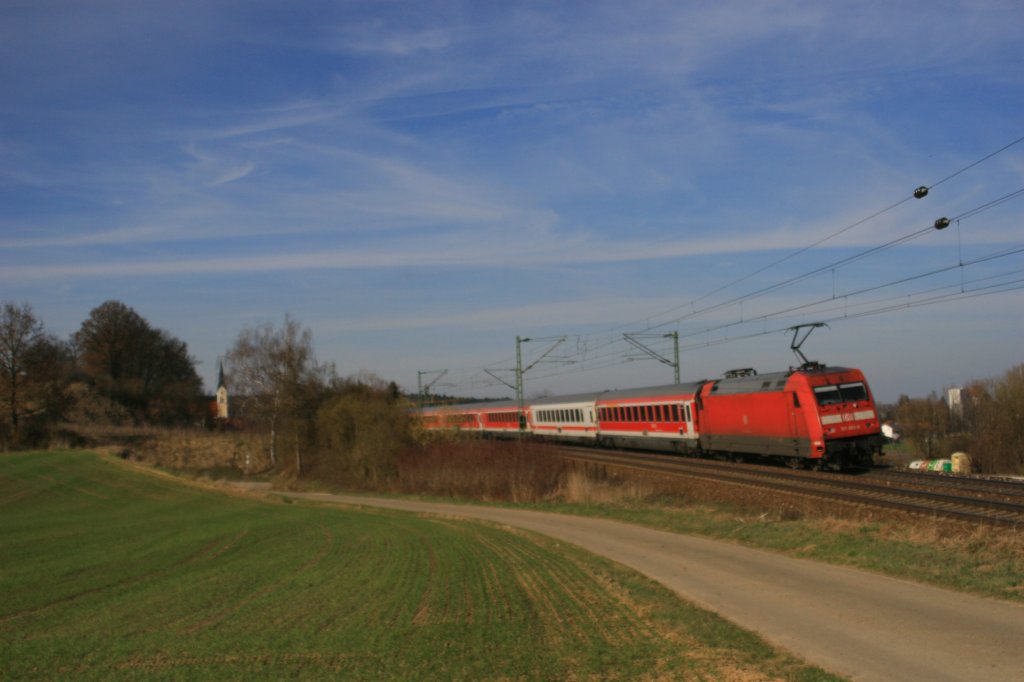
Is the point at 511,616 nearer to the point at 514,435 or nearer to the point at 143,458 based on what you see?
the point at 514,435

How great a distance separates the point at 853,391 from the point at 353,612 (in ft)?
68.9

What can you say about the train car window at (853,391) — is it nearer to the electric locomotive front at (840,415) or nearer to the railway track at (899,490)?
the electric locomotive front at (840,415)

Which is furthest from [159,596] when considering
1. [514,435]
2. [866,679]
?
[514,435]

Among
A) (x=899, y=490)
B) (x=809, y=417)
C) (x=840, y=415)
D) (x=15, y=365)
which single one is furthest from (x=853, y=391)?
(x=15, y=365)

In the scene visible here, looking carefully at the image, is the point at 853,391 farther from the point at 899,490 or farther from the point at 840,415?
the point at 899,490

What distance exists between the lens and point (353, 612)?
1434 cm

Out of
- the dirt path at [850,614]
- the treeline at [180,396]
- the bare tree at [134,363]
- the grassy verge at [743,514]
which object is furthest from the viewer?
the bare tree at [134,363]

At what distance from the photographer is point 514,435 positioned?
212ft

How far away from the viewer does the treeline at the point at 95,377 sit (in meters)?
74.4

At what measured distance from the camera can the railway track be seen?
60.6 feet

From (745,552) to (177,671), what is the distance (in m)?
10.5

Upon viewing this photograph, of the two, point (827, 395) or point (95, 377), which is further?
point (95, 377)

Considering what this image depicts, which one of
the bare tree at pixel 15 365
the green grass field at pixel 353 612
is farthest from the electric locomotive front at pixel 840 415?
the bare tree at pixel 15 365

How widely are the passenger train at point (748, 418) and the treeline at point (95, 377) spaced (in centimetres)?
4041
